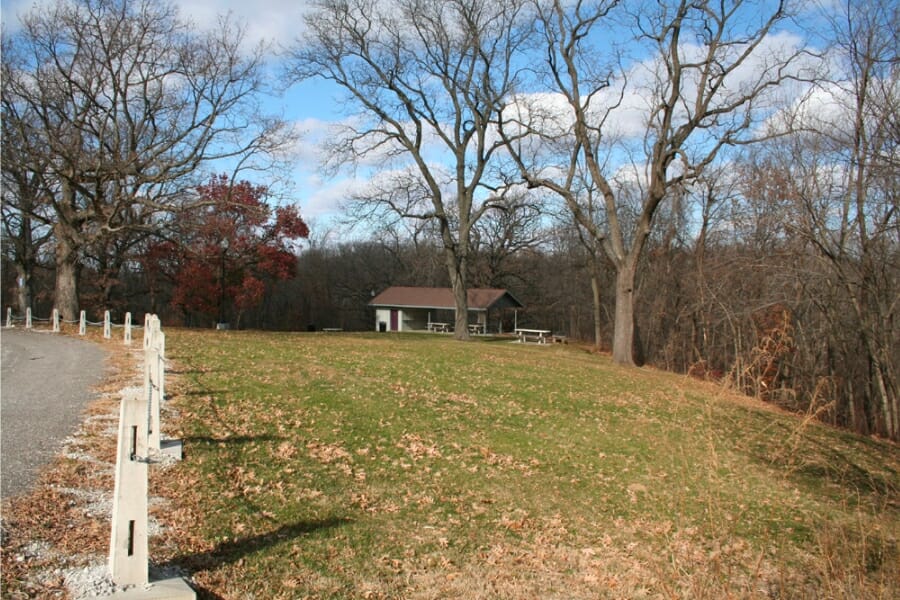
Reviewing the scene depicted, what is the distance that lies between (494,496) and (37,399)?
6735 mm

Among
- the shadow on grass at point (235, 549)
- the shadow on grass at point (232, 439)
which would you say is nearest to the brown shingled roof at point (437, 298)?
the shadow on grass at point (232, 439)

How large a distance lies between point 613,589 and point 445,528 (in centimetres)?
166

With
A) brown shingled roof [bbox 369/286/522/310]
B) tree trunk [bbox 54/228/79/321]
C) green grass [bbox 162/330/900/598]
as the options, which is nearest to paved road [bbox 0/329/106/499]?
green grass [bbox 162/330/900/598]

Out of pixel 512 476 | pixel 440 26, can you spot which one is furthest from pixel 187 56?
pixel 512 476

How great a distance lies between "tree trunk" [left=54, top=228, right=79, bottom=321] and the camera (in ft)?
85.8

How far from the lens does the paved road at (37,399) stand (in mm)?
6704

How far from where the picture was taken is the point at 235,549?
5379 millimetres

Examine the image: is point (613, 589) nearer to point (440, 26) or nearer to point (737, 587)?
point (737, 587)

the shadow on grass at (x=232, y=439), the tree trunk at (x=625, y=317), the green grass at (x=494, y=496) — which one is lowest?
the green grass at (x=494, y=496)

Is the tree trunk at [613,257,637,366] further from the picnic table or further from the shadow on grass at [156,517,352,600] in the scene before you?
the shadow on grass at [156,517,352,600]

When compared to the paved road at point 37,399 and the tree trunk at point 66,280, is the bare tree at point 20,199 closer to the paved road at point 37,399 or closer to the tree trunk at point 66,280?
the tree trunk at point 66,280

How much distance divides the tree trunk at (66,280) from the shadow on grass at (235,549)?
23.8 m

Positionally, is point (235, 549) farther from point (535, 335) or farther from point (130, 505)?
point (535, 335)

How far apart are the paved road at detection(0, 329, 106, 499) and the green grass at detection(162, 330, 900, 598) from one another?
130 cm
